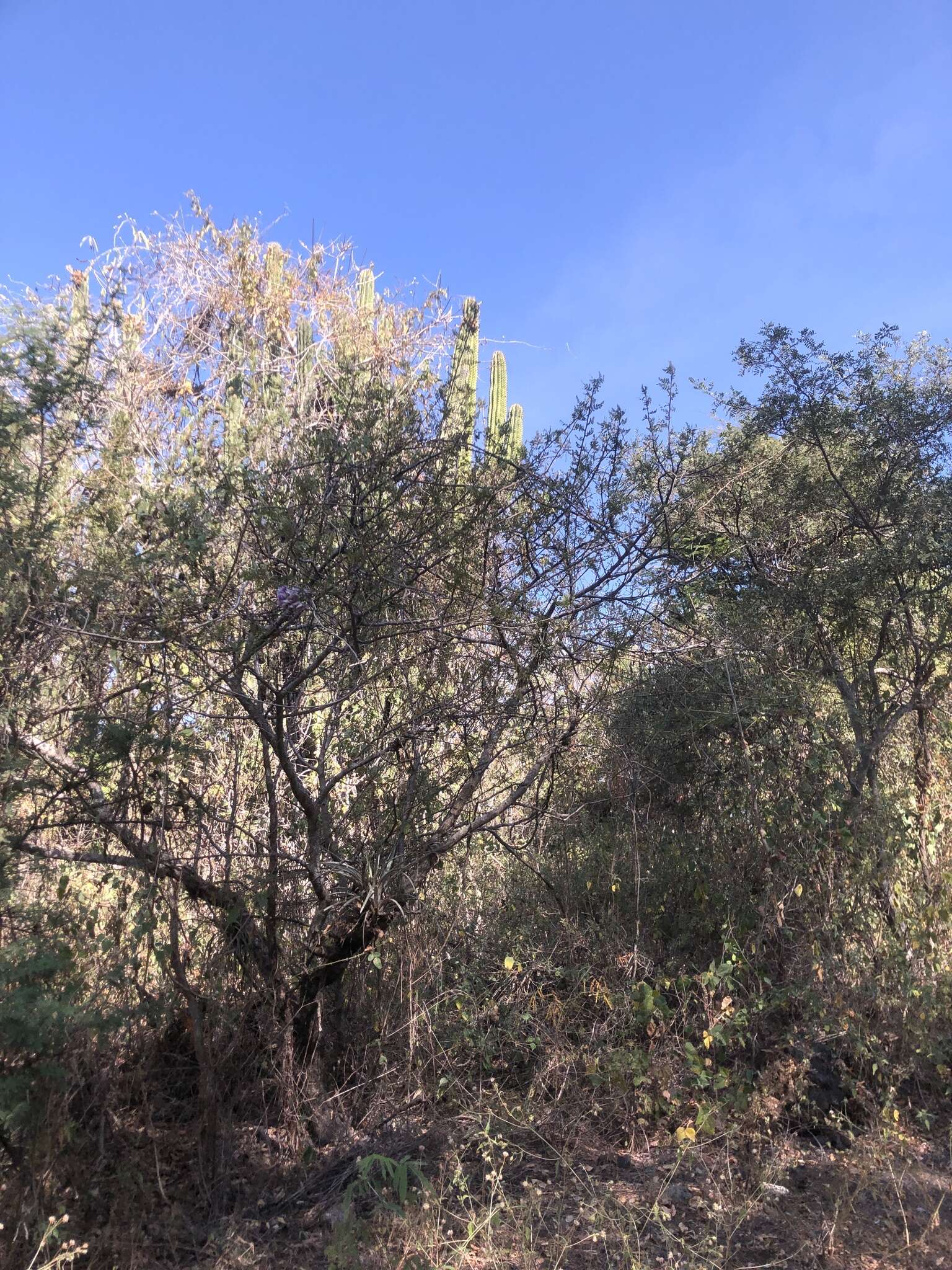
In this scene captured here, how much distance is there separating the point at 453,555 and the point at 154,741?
64.1 inches

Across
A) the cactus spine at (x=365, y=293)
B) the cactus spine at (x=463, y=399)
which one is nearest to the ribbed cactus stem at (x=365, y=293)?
the cactus spine at (x=365, y=293)

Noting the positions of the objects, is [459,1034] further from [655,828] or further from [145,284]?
[145,284]

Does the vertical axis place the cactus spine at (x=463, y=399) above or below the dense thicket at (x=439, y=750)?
above

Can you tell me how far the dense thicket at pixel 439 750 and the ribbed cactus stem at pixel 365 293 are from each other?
6.92ft

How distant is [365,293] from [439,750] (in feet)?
16.6

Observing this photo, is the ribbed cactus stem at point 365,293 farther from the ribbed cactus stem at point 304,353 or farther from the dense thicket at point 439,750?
the dense thicket at point 439,750

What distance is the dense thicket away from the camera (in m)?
3.74

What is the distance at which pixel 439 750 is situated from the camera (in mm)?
4723

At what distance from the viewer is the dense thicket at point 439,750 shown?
3.74 meters

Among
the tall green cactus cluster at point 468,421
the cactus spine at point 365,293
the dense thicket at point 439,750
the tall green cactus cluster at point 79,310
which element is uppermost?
the cactus spine at point 365,293

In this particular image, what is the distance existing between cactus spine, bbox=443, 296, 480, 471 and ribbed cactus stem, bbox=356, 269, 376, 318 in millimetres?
2535

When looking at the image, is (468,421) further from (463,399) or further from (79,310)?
(79,310)

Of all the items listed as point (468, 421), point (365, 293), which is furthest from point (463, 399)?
point (365, 293)

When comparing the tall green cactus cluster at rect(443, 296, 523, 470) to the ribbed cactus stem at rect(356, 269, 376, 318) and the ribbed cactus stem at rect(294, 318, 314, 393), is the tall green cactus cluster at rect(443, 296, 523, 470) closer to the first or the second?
the ribbed cactus stem at rect(294, 318, 314, 393)
